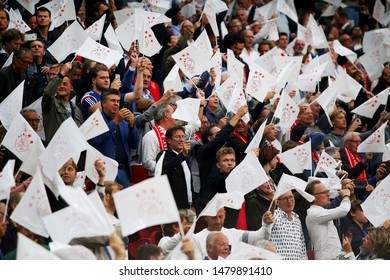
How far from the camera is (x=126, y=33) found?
12.9 meters

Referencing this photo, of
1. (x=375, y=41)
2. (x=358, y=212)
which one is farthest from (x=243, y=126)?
(x=375, y=41)

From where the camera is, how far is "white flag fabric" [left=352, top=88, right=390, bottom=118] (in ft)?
45.6

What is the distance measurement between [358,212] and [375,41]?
5.74m

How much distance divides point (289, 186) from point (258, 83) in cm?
258

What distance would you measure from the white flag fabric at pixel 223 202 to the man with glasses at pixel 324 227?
0.86m

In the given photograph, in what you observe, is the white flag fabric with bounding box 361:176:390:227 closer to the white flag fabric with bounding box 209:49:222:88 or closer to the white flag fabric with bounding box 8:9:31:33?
the white flag fabric with bounding box 209:49:222:88

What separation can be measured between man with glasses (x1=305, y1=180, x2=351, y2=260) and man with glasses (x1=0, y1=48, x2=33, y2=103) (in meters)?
2.98

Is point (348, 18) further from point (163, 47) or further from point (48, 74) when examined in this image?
point (48, 74)

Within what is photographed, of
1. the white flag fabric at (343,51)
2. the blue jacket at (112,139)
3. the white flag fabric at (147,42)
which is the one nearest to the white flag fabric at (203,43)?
the white flag fabric at (147,42)

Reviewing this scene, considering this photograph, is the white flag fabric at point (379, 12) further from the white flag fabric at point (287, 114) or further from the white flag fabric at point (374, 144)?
the white flag fabric at point (287, 114)

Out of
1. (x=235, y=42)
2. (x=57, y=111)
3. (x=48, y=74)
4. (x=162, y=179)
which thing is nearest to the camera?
(x=162, y=179)

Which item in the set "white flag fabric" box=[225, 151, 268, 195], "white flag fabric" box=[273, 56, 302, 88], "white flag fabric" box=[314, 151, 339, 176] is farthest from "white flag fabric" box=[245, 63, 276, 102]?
"white flag fabric" box=[225, 151, 268, 195]

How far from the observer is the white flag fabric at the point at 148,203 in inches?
314
